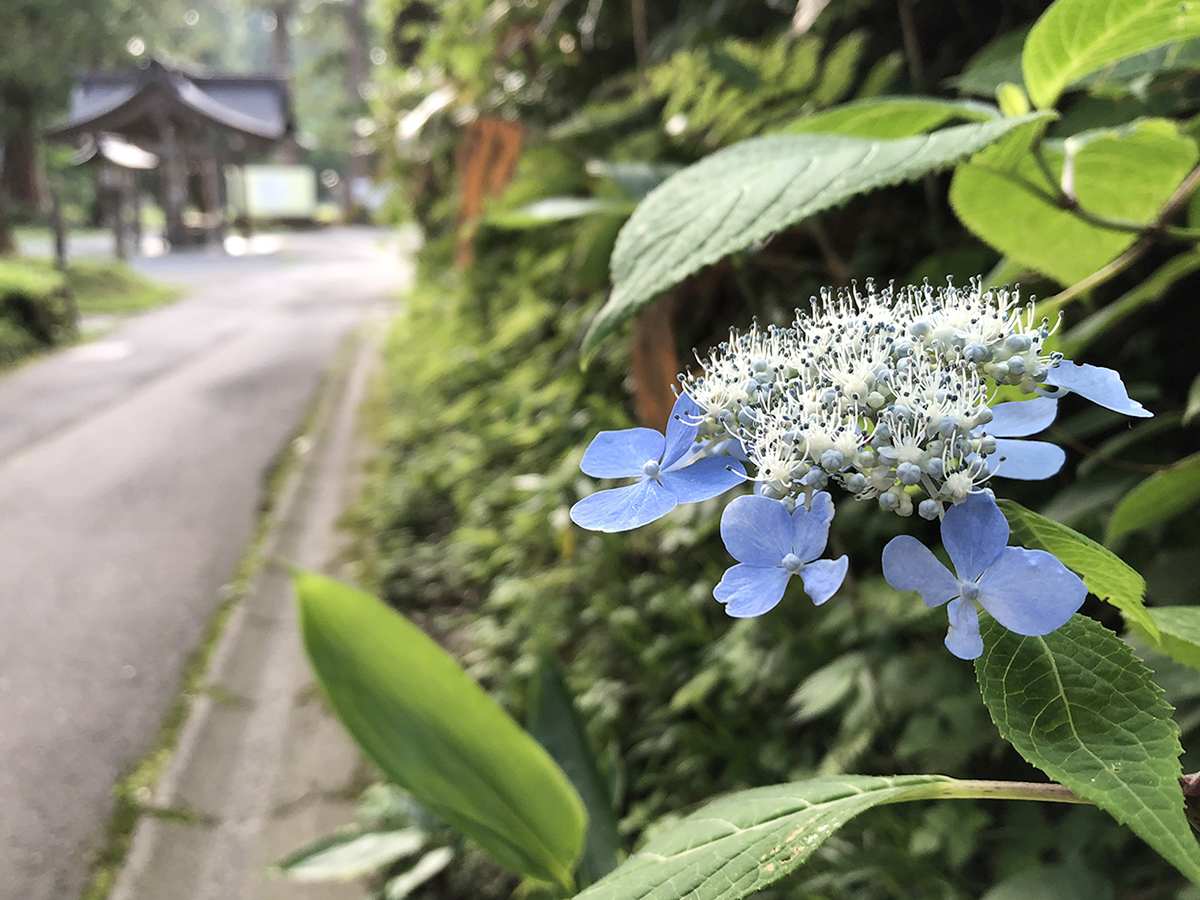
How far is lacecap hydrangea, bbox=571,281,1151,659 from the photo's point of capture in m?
0.29

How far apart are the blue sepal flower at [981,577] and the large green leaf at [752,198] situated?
0.70 ft

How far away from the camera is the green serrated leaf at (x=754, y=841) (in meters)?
0.35

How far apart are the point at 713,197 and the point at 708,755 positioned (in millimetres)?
1025

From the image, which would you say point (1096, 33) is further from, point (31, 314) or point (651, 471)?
point (31, 314)

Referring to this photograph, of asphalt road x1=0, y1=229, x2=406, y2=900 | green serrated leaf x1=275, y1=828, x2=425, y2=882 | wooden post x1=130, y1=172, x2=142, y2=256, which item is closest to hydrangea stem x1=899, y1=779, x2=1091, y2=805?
green serrated leaf x1=275, y1=828, x2=425, y2=882

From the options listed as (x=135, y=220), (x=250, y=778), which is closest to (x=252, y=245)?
(x=135, y=220)

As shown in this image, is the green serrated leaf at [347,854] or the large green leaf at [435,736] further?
the green serrated leaf at [347,854]

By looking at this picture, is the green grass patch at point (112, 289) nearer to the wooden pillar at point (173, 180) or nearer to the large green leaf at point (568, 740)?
the wooden pillar at point (173, 180)

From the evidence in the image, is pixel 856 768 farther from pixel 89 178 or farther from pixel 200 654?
pixel 89 178

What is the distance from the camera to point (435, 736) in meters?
0.91

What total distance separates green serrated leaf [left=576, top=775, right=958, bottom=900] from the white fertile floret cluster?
143 mm

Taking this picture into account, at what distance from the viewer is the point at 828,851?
106 cm

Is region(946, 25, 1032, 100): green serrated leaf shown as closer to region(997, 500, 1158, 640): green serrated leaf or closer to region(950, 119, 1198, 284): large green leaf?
region(950, 119, 1198, 284): large green leaf

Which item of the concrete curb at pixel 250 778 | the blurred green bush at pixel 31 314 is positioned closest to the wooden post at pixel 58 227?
the blurred green bush at pixel 31 314
